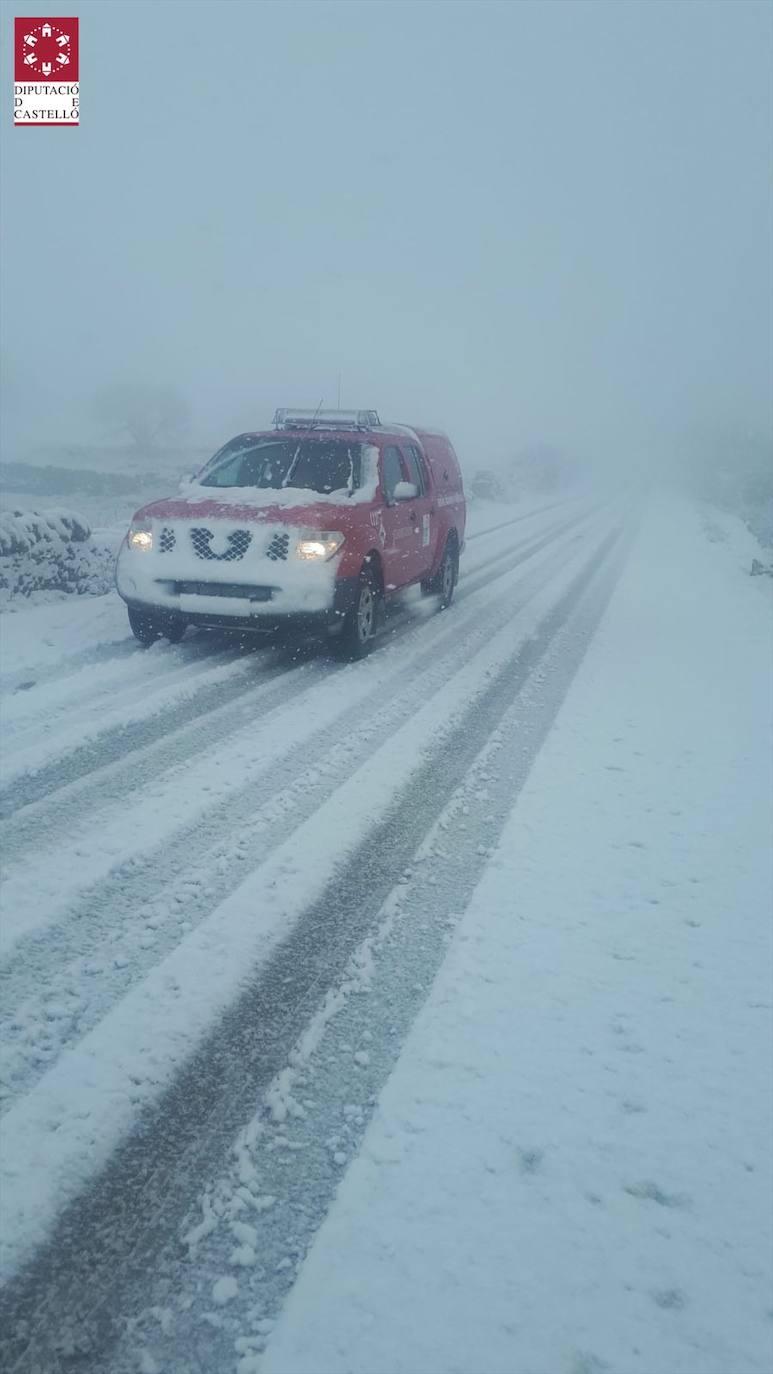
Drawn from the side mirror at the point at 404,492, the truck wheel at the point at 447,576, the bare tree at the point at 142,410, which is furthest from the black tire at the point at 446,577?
the bare tree at the point at 142,410

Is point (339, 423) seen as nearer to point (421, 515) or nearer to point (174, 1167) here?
point (421, 515)

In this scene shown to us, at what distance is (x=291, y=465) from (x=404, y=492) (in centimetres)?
120

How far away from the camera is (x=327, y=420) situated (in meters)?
9.18

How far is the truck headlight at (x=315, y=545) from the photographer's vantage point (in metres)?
6.79

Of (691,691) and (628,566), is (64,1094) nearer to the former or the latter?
(691,691)

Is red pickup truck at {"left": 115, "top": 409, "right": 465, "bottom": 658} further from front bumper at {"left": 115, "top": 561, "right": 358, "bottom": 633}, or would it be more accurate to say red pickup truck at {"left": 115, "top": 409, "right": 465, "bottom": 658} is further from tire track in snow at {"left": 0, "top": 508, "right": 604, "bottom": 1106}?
tire track in snow at {"left": 0, "top": 508, "right": 604, "bottom": 1106}

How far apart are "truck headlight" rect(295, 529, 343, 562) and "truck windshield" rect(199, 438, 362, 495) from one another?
41.0 inches

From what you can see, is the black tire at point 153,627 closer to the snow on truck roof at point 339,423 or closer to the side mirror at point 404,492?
the side mirror at point 404,492

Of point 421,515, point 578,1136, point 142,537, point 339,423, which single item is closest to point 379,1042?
point 578,1136

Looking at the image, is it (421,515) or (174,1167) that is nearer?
(174,1167)

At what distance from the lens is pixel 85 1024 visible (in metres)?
2.64

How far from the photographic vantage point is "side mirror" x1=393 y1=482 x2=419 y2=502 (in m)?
7.98

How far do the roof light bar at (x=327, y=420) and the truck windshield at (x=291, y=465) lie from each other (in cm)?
86

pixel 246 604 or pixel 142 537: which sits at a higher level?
pixel 142 537
